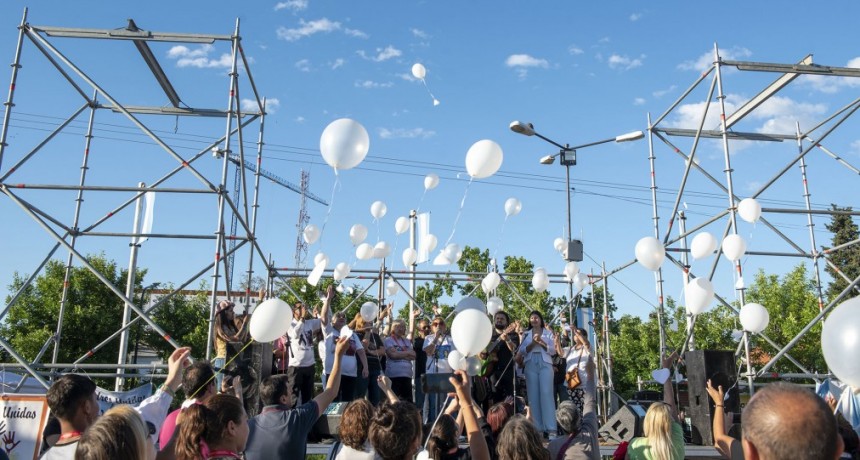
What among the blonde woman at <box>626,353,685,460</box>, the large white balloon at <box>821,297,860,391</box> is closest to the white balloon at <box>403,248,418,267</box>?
the blonde woman at <box>626,353,685,460</box>

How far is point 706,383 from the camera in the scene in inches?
321

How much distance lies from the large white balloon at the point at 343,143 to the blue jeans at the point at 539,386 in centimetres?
399

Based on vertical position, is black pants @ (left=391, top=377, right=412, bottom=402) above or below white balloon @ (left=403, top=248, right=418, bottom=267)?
below

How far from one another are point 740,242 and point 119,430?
334 inches

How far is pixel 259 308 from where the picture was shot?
21.1 feet

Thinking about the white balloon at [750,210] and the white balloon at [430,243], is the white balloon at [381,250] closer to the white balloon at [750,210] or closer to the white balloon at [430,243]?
the white balloon at [430,243]

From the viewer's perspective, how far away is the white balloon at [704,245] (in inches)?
384

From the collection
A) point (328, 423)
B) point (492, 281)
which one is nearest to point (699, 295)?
point (492, 281)

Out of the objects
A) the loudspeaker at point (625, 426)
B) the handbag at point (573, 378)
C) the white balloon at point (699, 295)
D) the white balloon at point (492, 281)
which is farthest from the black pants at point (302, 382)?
the white balloon at point (699, 295)

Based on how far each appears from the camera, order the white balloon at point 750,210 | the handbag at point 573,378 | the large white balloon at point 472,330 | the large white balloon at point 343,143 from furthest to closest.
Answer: the handbag at point 573,378 < the white balloon at point 750,210 < the large white balloon at point 343,143 < the large white balloon at point 472,330

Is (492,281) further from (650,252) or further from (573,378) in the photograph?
(650,252)

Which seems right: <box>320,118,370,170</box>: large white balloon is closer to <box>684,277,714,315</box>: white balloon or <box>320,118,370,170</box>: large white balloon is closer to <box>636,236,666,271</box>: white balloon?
<box>636,236,666,271</box>: white balloon

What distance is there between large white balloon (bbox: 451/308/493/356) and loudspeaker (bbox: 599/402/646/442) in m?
3.65

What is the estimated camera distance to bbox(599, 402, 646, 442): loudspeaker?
8.45 meters
